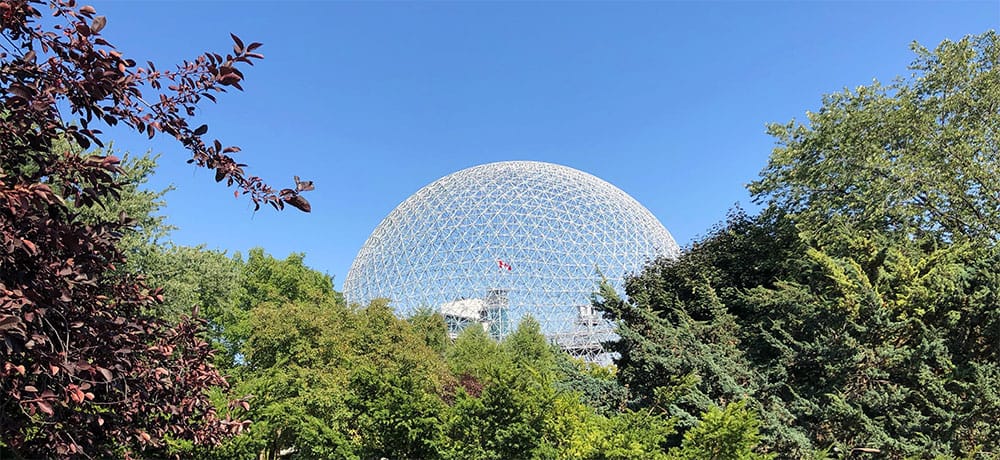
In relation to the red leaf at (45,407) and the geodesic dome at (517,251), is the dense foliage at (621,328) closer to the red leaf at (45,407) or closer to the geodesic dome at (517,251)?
the red leaf at (45,407)

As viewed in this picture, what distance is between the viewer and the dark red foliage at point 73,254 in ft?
Result: 7.34

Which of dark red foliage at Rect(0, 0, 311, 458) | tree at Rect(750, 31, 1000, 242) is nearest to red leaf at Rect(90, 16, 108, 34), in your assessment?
dark red foliage at Rect(0, 0, 311, 458)

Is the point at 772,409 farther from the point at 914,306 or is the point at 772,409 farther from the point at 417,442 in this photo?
the point at 417,442

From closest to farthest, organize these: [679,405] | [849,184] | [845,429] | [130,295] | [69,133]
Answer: [69,133]
[130,295]
[845,429]
[679,405]
[849,184]

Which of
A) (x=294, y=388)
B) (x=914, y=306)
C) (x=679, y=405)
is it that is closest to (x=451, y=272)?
(x=294, y=388)

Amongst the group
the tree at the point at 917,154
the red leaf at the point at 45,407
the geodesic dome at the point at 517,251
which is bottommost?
the red leaf at the point at 45,407

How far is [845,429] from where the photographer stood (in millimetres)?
10375

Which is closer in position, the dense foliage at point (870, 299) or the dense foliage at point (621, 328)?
the dense foliage at point (621, 328)

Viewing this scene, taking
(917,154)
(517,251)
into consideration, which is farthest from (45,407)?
(517,251)

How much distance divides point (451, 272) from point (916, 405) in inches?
1157

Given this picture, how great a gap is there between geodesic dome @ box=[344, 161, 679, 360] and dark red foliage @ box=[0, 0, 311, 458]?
3266cm

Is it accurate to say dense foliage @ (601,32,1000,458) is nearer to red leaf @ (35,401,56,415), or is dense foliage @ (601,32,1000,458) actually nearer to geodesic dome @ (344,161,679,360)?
red leaf @ (35,401,56,415)

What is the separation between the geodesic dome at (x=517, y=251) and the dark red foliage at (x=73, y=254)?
1286 inches

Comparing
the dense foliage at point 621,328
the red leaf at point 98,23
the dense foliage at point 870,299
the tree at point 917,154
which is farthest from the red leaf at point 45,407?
the tree at point 917,154
